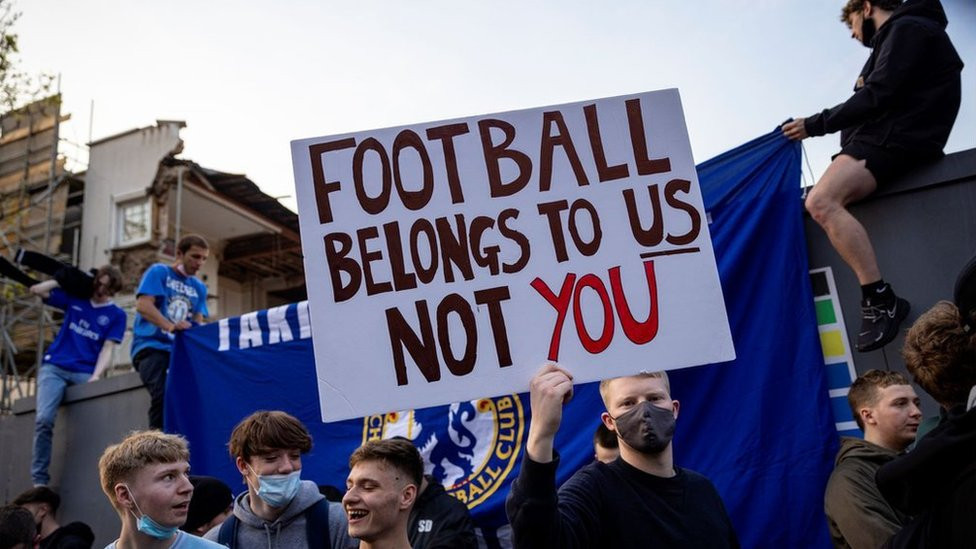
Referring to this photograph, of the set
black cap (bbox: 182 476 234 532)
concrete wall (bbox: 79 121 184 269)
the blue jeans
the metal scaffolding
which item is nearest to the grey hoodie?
black cap (bbox: 182 476 234 532)

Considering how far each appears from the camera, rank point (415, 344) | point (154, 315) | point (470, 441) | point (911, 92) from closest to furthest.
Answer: point (415, 344) < point (911, 92) < point (470, 441) < point (154, 315)

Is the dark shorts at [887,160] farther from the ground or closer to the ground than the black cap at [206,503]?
farther from the ground

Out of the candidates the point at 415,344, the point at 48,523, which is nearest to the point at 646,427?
the point at 415,344

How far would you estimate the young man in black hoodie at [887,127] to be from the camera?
409cm

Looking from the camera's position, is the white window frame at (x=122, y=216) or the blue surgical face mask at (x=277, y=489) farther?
the white window frame at (x=122, y=216)

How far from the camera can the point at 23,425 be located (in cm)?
767

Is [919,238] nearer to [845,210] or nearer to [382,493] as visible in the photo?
[845,210]

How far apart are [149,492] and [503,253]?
1.59m

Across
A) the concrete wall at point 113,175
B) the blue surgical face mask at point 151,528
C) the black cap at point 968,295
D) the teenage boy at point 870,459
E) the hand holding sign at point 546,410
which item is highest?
the concrete wall at point 113,175

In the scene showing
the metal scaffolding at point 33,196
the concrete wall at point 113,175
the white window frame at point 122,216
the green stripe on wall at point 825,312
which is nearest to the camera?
the green stripe on wall at point 825,312

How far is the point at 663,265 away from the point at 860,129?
2.21 metres

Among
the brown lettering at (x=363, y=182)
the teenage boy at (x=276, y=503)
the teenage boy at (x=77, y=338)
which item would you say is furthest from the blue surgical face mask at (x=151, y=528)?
the teenage boy at (x=77, y=338)

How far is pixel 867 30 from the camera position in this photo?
14.7 ft

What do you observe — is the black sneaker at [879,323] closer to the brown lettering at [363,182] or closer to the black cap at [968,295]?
the black cap at [968,295]
